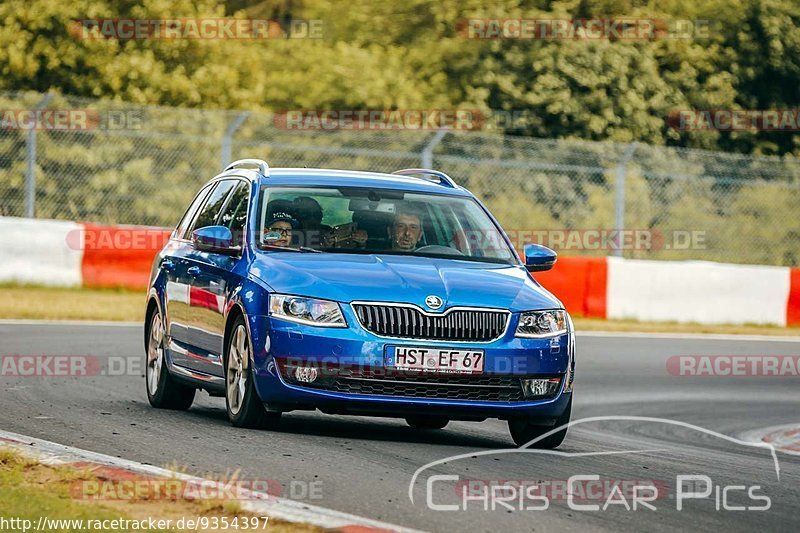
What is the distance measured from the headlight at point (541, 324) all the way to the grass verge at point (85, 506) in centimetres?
295

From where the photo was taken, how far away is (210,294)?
10352mm

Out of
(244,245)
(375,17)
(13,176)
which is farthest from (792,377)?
(375,17)

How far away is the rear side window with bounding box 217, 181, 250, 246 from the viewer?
10.4 meters

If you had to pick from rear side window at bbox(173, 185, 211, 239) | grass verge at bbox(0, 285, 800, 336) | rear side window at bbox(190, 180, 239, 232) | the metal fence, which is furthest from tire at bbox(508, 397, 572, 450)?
the metal fence

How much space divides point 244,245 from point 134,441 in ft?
5.37

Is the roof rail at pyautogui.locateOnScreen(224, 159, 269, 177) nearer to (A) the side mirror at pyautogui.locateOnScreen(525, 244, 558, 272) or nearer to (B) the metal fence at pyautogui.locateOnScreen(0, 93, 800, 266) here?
(A) the side mirror at pyautogui.locateOnScreen(525, 244, 558, 272)

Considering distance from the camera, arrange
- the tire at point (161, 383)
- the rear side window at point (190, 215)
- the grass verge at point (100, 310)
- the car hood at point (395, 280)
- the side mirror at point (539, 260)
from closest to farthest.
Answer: the car hood at point (395, 280) < the side mirror at point (539, 260) < the tire at point (161, 383) < the rear side window at point (190, 215) < the grass verge at point (100, 310)

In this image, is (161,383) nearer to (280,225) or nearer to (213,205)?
(213,205)

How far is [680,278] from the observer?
2372 cm

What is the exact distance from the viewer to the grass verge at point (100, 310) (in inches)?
804

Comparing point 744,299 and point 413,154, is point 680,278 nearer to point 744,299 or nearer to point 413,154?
point 744,299

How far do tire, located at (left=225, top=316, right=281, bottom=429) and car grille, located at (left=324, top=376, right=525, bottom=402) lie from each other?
523 mm

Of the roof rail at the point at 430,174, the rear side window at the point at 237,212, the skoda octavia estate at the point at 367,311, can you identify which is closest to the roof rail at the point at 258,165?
the skoda octavia estate at the point at 367,311

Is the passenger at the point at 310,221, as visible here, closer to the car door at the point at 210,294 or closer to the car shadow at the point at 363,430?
the car door at the point at 210,294
